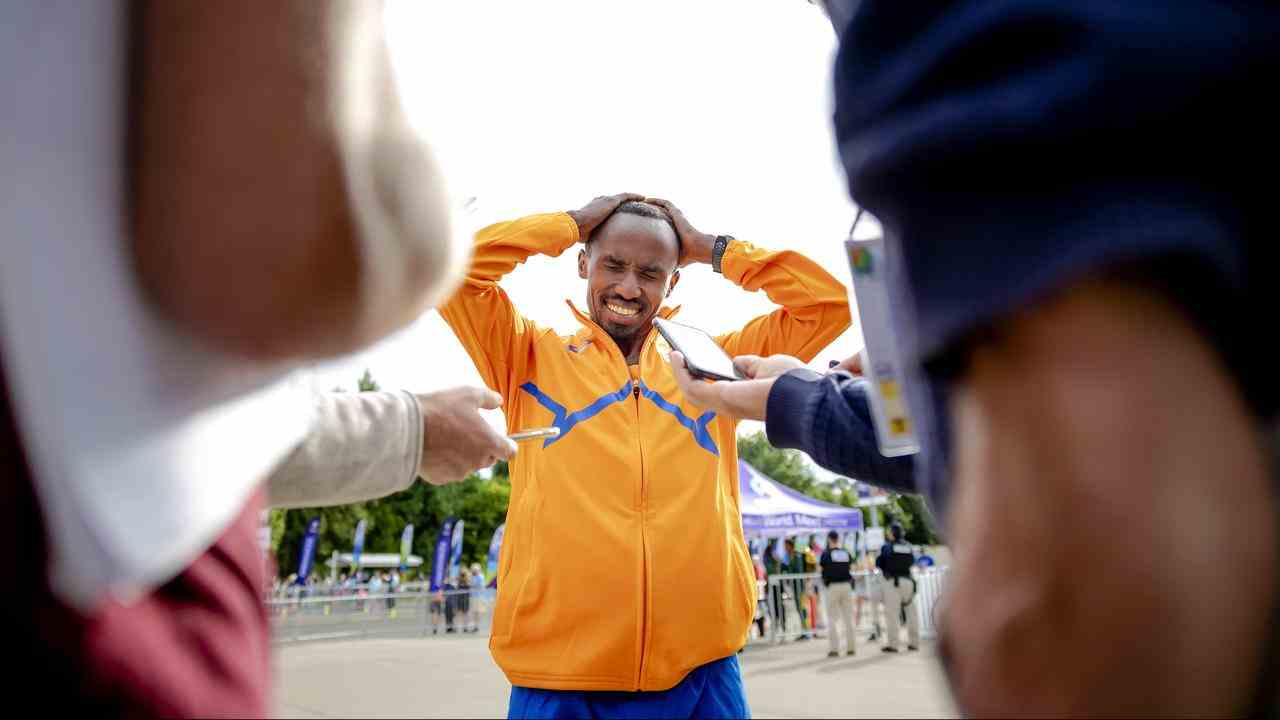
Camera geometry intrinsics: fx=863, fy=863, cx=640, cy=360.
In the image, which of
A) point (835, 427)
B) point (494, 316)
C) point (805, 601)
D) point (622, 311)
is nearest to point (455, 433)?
point (835, 427)

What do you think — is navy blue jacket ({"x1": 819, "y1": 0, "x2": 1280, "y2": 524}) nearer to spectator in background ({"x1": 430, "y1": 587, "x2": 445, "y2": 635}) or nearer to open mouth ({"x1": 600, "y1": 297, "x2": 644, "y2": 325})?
open mouth ({"x1": 600, "y1": 297, "x2": 644, "y2": 325})

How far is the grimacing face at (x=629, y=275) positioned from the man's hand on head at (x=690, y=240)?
0.42ft

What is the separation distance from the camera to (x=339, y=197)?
2.39 feet

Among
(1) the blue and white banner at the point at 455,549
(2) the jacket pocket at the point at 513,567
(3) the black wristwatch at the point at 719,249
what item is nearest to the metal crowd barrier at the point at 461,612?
(1) the blue and white banner at the point at 455,549

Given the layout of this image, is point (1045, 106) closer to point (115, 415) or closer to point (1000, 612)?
point (1000, 612)

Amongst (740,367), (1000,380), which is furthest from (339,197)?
(740,367)

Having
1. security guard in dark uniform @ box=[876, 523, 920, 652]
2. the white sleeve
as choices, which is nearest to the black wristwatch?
the white sleeve

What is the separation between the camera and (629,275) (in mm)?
3580

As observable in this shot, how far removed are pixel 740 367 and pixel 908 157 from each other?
1759 millimetres

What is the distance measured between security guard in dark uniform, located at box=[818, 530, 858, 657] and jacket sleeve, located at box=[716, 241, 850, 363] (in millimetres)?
9897

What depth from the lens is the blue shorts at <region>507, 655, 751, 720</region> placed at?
2.76m

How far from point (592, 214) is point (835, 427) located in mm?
2420

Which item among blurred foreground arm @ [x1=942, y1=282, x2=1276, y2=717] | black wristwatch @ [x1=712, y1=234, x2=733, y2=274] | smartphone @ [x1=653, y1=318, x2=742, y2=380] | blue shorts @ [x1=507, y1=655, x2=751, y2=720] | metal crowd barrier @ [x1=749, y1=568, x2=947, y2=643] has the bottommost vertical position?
metal crowd barrier @ [x1=749, y1=568, x2=947, y2=643]

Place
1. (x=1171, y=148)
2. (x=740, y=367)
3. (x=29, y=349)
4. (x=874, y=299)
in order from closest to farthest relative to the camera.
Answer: (x=1171, y=148), (x=29, y=349), (x=874, y=299), (x=740, y=367)
